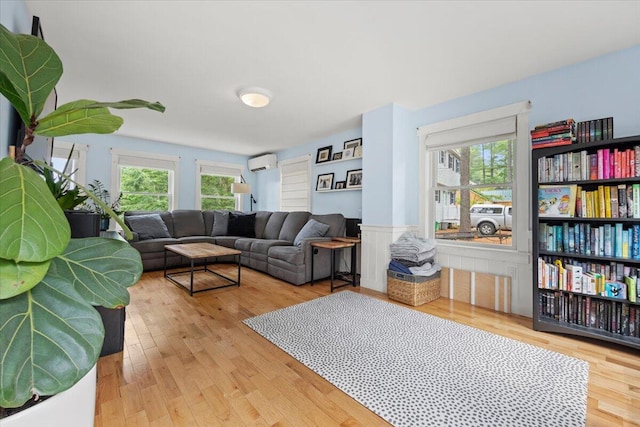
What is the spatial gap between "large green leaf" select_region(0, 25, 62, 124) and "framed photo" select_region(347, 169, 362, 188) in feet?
11.8

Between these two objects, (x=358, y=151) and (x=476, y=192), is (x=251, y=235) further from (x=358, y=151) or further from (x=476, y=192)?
(x=476, y=192)

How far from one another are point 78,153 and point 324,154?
3.96m

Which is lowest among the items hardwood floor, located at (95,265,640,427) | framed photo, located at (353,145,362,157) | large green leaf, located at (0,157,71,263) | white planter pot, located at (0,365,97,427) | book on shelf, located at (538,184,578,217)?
hardwood floor, located at (95,265,640,427)

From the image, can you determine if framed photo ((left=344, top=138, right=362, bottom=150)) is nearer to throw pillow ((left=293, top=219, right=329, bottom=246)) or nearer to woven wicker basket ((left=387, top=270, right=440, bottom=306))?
throw pillow ((left=293, top=219, right=329, bottom=246))

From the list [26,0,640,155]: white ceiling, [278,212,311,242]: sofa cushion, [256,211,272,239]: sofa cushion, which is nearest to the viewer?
[26,0,640,155]: white ceiling

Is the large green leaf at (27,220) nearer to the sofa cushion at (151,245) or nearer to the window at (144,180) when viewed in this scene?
the sofa cushion at (151,245)

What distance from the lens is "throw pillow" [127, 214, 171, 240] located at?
171 inches

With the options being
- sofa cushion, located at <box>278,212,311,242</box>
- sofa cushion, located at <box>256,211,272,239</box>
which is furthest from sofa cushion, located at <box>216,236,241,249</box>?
sofa cushion, located at <box>278,212,311,242</box>

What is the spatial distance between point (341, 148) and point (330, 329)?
2.98 meters

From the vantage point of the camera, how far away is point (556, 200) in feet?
7.32

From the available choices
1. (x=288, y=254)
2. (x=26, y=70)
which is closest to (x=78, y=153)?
(x=288, y=254)

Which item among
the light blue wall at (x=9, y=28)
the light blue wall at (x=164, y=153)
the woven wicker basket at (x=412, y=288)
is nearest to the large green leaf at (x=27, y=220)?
the light blue wall at (x=9, y=28)

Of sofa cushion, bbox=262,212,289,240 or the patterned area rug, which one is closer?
the patterned area rug

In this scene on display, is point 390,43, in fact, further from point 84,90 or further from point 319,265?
point 84,90
